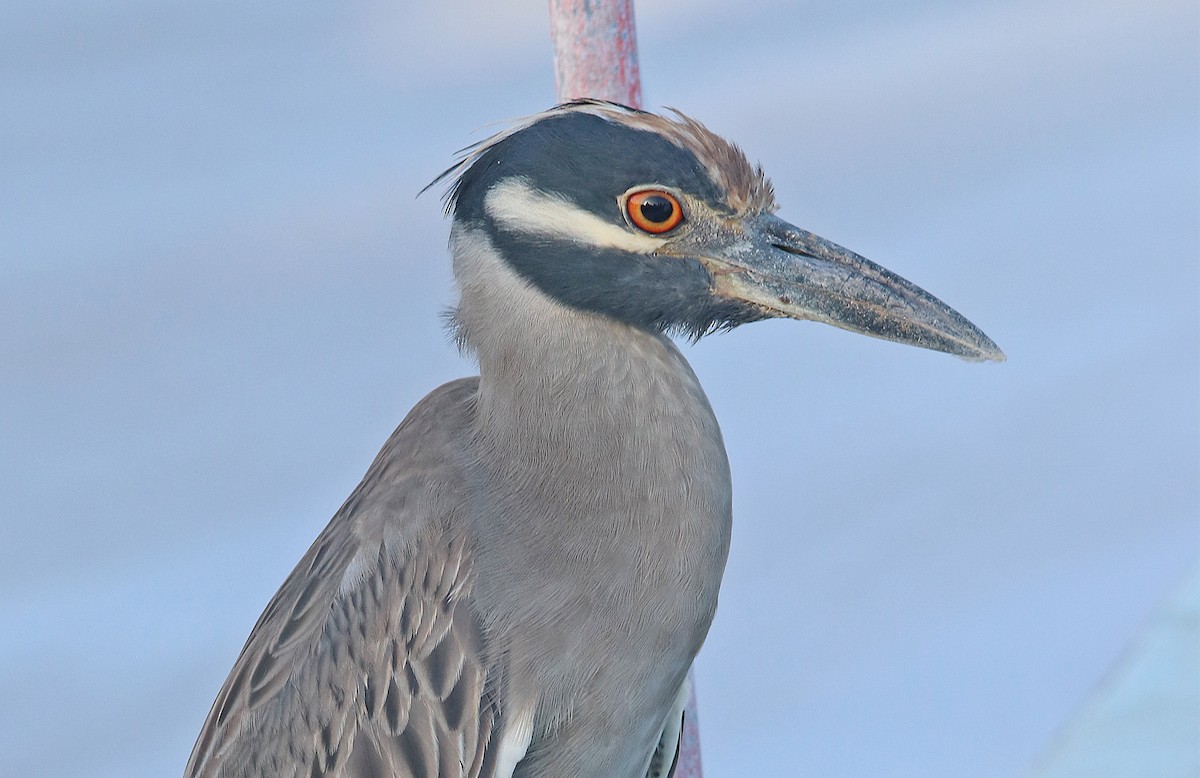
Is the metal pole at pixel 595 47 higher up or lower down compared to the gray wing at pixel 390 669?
higher up

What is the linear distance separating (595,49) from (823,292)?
348 millimetres

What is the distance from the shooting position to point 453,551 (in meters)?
1.40

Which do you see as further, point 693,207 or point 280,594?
point 280,594

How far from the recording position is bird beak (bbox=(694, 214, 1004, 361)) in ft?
4.41

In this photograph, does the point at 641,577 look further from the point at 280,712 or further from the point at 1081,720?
the point at 1081,720

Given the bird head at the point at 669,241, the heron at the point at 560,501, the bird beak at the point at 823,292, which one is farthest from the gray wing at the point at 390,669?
the bird beak at the point at 823,292

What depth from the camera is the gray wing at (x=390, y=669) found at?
4.56ft

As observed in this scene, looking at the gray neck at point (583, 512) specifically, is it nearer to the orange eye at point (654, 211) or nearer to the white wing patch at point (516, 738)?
the white wing patch at point (516, 738)

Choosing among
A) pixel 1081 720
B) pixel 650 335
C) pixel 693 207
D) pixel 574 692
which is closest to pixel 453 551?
pixel 574 692

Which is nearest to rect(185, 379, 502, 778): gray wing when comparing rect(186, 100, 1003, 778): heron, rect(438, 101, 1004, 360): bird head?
rect(186, 100, 1003, 778): heron

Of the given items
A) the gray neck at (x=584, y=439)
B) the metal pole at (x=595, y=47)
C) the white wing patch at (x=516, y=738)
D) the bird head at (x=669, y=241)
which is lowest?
the white wing patch at (x=516, y=738)

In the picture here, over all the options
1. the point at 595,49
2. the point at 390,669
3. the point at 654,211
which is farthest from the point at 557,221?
the point at 390,669

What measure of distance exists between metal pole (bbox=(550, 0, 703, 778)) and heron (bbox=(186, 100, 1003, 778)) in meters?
0.09

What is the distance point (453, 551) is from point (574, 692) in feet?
0.63
